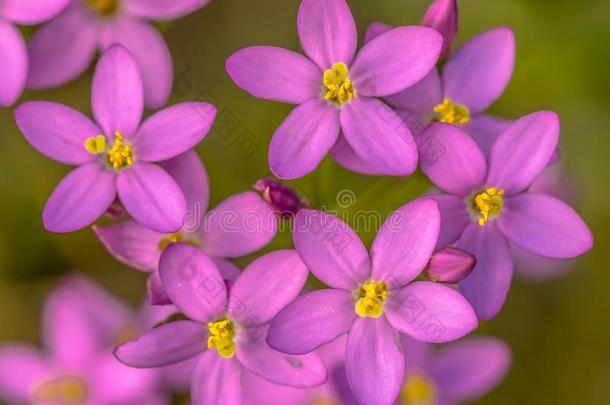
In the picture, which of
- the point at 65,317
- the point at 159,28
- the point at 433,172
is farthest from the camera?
the point at 65,317

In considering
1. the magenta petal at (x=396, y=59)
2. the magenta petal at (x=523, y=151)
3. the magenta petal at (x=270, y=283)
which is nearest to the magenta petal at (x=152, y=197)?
the magenta petal at (x=270, y=283)

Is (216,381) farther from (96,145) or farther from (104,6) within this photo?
(104,6)

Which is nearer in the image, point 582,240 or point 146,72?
point 582,240

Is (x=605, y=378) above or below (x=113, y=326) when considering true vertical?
below

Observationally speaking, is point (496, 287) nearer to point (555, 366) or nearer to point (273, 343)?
→ point (273, 343)

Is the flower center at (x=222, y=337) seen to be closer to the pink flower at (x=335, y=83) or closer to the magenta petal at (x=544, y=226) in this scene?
the pink flower at (x=335, y=83)

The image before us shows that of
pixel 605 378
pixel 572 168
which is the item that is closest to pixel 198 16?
pixel 572 168

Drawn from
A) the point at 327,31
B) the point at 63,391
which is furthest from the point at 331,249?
the point at 63,391
